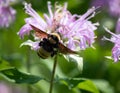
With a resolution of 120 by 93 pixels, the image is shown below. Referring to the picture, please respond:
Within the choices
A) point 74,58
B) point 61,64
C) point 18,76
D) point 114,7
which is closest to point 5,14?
point 61,64

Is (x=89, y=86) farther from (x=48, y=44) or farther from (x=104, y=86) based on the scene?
(x=104, y=86)

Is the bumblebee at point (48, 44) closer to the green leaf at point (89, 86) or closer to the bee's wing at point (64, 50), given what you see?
the bee's wing at point (64, 50)

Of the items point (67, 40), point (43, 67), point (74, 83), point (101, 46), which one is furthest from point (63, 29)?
point (101, 46)

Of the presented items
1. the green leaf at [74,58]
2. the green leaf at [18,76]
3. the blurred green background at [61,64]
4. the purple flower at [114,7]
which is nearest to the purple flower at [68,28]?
the green leaf at [74,58]

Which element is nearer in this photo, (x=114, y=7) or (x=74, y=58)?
(x=74, y=58)

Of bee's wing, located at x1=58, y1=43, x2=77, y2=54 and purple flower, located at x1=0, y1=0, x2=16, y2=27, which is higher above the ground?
purple flower, located at x1=0, y1=0, x2=16, y2=27

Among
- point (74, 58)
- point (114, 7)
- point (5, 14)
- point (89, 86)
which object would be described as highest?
point (114, 7)

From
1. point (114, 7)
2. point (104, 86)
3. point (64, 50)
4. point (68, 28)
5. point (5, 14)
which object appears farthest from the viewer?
point (114, 7)

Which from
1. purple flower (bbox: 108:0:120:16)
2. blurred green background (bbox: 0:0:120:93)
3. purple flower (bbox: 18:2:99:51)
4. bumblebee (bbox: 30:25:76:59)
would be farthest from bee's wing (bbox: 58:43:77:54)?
purple flower (bbox: 108:0:120:16)

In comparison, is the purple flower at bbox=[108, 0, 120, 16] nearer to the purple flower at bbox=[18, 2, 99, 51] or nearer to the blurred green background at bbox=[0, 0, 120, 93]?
the blurred green background at bbox=[0, 0, 120, 93]

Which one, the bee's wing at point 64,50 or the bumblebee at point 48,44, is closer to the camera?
the bee's wing at point 64,50

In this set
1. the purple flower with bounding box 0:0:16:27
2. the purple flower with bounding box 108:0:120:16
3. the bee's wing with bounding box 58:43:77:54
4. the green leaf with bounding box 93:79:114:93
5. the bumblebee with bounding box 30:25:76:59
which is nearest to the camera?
the bee's wing with bounding box 58:43:77:54

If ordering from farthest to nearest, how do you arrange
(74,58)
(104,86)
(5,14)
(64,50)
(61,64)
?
(61,64)
(104,86)
(5,14)
(74,58)
(64,50)
